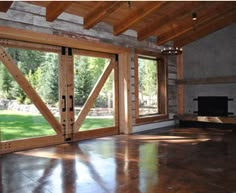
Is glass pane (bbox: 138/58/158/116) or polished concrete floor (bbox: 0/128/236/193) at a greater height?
glass pane (bbox: 138/58/158/116)

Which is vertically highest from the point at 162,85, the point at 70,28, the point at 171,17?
the point at 171,17

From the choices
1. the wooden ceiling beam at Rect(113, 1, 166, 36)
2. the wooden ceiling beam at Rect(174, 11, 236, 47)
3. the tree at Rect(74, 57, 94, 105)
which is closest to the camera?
the wooden ceiling beam at Rect(113, 1, 166, 36)

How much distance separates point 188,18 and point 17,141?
511 cm

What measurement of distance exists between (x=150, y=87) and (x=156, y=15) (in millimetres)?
2368

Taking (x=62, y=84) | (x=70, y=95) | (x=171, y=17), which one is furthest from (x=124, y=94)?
(x=171, y=17)

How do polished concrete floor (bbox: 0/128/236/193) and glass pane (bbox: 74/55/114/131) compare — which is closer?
polished concrete floor (bbox: 0/128/236/193)

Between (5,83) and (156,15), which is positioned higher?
(156,15)

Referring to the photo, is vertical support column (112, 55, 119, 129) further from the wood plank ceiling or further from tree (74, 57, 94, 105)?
the wood plank ceiling

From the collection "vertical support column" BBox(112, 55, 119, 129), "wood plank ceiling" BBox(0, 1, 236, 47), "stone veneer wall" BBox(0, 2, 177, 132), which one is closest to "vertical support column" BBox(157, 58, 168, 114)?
"stone veneer wall" BBox(0, 2, 177, 132)

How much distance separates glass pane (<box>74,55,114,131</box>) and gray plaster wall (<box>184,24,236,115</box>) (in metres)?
2.98

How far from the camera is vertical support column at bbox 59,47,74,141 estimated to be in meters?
5.84

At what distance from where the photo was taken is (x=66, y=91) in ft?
19.4

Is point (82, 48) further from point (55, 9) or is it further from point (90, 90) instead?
point (55, 9)

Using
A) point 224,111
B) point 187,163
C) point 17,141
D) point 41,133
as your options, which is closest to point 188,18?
point 224,111
